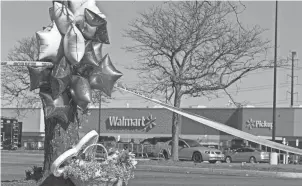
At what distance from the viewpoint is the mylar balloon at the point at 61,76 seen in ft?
26.6

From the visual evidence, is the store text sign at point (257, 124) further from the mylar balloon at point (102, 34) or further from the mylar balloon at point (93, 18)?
the mylar balloon at point (93, 18)

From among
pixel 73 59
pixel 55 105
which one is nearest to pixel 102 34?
pixel 73 59

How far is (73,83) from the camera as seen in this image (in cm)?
816

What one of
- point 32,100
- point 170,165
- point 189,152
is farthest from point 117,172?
point 189,152

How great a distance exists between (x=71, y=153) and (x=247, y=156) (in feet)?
112

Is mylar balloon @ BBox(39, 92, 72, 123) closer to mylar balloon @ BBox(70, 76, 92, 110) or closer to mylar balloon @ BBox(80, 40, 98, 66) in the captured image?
mylar balloon @ BBox(70, 76, 92, 110)

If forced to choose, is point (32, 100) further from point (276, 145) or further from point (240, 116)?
point (240, 116)

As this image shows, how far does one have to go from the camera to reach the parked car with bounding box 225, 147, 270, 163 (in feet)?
130

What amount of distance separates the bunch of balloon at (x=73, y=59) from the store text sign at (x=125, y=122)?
194 ft

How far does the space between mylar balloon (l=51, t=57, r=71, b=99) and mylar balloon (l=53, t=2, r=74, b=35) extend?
1.51ft

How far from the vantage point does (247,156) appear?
1593 inches

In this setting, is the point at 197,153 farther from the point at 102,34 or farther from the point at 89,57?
the point at 89,57

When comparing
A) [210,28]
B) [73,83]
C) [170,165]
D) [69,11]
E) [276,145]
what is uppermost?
[210,28]

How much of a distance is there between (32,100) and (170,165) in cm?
1025
